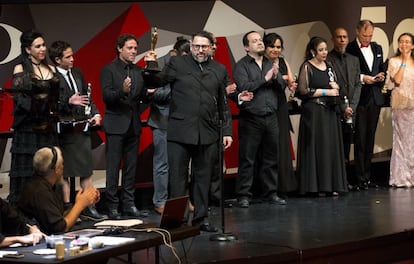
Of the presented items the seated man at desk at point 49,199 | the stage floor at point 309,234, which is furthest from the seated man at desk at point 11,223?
the stage floor at point 309,234

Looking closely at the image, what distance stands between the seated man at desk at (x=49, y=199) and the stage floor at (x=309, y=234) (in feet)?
2.51

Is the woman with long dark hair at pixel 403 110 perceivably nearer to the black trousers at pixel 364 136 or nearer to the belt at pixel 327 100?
the black trousers at pixel 364 136

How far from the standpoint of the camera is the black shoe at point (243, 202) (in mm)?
8992

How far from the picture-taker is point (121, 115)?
8.27 meters

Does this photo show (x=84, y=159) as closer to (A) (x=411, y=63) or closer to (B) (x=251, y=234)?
(B) (x=251, y=234)

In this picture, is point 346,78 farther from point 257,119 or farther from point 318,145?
point 257,119

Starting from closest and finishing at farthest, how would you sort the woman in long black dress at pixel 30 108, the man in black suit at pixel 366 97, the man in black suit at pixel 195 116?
1. the woman in long black dress at pixel 30 108
2. the man in black suit at pixel 195 116
3. the man in black suit at pixel 366 97

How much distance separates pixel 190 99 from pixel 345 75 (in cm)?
278

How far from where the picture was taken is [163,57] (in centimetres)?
947

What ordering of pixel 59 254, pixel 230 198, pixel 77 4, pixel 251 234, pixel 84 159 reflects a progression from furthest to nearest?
pixel 230 198
pixel 77 4
pixel 84 159
pixel 251 234
pixel 59 254

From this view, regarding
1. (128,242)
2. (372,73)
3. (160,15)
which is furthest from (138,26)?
(128,242)

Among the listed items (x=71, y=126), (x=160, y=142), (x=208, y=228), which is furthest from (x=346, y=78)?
(x=71, y=126)

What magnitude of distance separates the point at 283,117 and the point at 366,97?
128 cm

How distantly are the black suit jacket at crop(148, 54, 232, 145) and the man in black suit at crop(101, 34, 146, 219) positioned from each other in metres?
0.71
